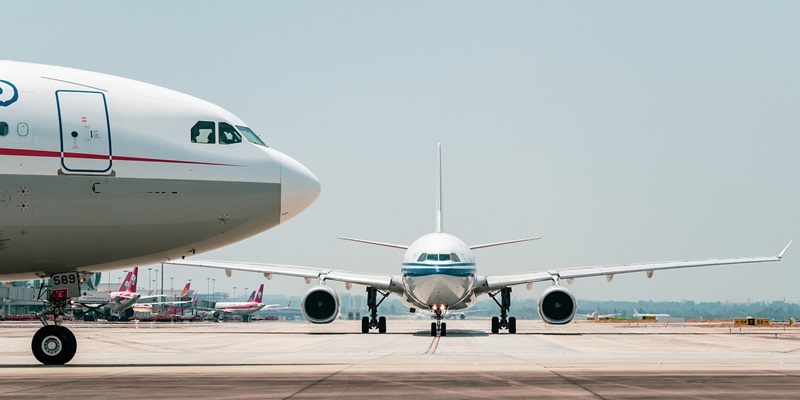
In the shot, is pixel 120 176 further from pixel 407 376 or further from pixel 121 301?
pixel 121 301

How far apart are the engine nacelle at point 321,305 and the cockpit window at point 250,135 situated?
64.9 ft

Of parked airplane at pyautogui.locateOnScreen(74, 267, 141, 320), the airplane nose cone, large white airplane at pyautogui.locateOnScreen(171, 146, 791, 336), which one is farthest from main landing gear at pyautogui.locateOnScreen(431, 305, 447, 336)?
parked airplane at pyautogui.locateOnScreen(74, 267, 141, 320)

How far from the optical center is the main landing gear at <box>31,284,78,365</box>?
720 inches

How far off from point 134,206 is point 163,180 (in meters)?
0.73

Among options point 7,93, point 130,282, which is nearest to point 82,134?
point 7,93

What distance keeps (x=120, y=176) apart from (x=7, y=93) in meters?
2.46

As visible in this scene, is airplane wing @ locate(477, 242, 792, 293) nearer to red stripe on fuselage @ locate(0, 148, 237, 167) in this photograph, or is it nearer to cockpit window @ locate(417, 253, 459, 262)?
cockpit window @ locate(417, 253, 459, 262)

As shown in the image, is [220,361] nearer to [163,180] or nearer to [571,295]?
[163,180]

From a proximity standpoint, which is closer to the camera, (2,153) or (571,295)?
(2,153)

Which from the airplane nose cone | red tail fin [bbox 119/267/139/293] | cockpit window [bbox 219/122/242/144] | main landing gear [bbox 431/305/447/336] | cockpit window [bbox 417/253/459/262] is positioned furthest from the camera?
red tail fin [bbox 119/267/139/293]

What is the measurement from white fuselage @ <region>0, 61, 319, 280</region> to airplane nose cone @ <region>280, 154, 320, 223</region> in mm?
24

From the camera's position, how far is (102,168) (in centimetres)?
1730

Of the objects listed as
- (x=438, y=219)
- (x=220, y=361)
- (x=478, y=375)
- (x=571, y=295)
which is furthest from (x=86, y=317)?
(x=478, y=375)

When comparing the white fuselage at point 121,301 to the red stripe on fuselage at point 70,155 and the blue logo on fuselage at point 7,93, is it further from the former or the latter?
the blue logo on fuselage at point 7,93
